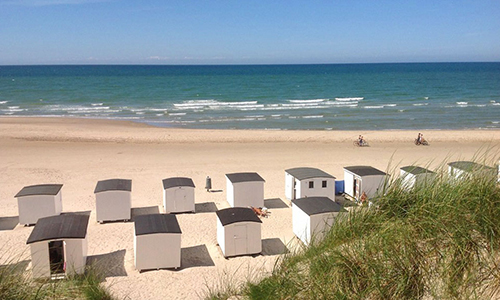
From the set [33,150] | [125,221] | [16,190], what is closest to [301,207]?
[125,221]

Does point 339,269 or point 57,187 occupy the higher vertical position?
point 339,269

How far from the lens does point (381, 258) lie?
6410 mm

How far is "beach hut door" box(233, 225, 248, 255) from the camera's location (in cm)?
1420

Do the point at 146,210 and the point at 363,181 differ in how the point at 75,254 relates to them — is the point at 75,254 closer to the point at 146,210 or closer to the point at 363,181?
the point at 146,210

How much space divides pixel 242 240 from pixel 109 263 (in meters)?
3.83

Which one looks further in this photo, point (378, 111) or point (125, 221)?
point (378, 111)

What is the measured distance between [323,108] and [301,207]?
40.4 metres

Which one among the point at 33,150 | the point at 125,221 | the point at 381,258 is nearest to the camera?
the point at 381,258

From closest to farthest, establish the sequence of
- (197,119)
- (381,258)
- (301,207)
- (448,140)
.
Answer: (381,258) < (301,207) < (448,140) < (197,119)

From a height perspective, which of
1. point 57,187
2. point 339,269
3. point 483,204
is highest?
point 483,204

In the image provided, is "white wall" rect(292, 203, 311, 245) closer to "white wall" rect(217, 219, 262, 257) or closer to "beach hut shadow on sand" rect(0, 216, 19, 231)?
"white wall" rect(217, 219, 262, 257)

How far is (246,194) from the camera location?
18.7 meters

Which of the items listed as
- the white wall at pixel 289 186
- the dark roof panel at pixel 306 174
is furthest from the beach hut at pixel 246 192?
the dark roof panel at pixel 306 174

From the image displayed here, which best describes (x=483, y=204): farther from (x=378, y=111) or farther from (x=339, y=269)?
(x=378, y=111)
